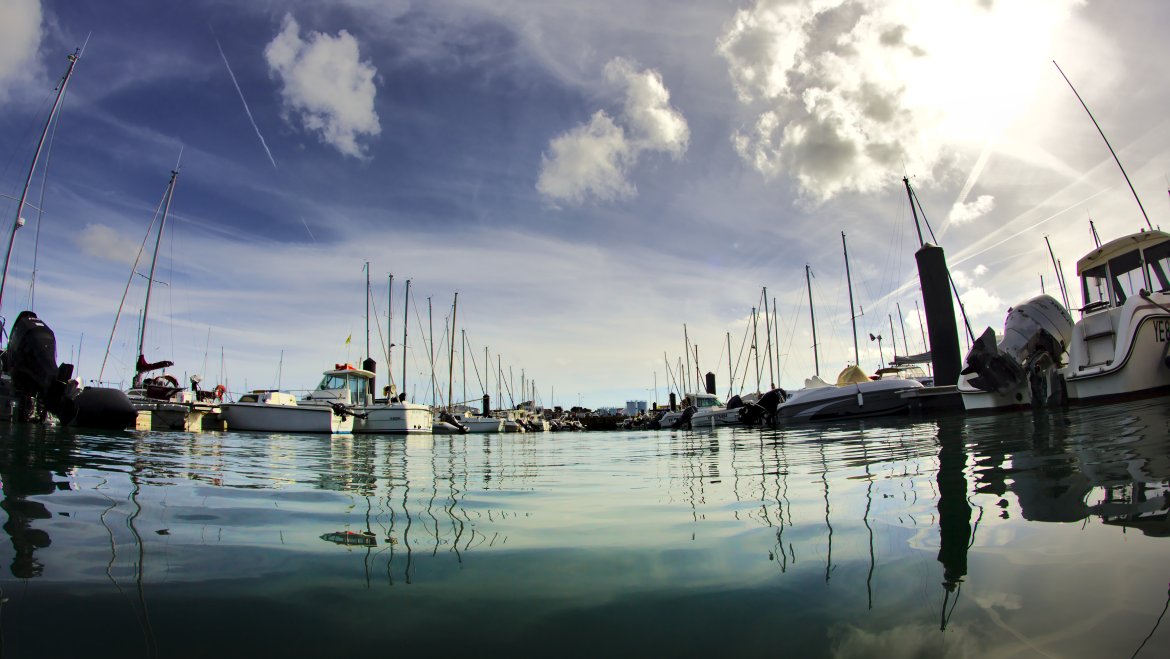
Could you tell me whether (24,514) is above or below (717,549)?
above

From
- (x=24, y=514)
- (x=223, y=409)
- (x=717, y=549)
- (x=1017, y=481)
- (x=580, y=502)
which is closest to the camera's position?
(x=717, y=549)

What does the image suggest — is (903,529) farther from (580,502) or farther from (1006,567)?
(580,502)

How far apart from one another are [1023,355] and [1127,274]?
3.89 meters

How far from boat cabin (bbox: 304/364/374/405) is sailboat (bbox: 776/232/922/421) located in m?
21.2

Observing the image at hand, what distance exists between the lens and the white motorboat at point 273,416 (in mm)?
23406

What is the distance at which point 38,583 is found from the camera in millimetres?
1623

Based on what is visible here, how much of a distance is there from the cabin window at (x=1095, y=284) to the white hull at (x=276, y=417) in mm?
27166

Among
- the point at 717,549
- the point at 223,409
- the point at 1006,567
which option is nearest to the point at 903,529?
the point at 1006,567

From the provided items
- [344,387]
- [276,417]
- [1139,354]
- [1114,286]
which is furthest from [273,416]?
[1114,286]

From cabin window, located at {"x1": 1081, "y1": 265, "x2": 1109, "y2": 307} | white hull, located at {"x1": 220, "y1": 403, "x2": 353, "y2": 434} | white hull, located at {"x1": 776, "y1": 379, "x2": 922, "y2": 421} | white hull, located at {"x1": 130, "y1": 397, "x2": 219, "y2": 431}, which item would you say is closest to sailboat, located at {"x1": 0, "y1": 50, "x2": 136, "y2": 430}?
white hull, located at {"x1": 130, "y1": 397, "x2": 219, "y2": 431}

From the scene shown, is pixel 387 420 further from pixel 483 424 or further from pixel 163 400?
pixel 483 424

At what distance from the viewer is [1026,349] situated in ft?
47.5

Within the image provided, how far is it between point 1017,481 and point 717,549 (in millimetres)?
2486

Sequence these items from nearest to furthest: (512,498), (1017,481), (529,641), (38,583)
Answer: (529,641), (38,583), (1017,481), (512,498)
